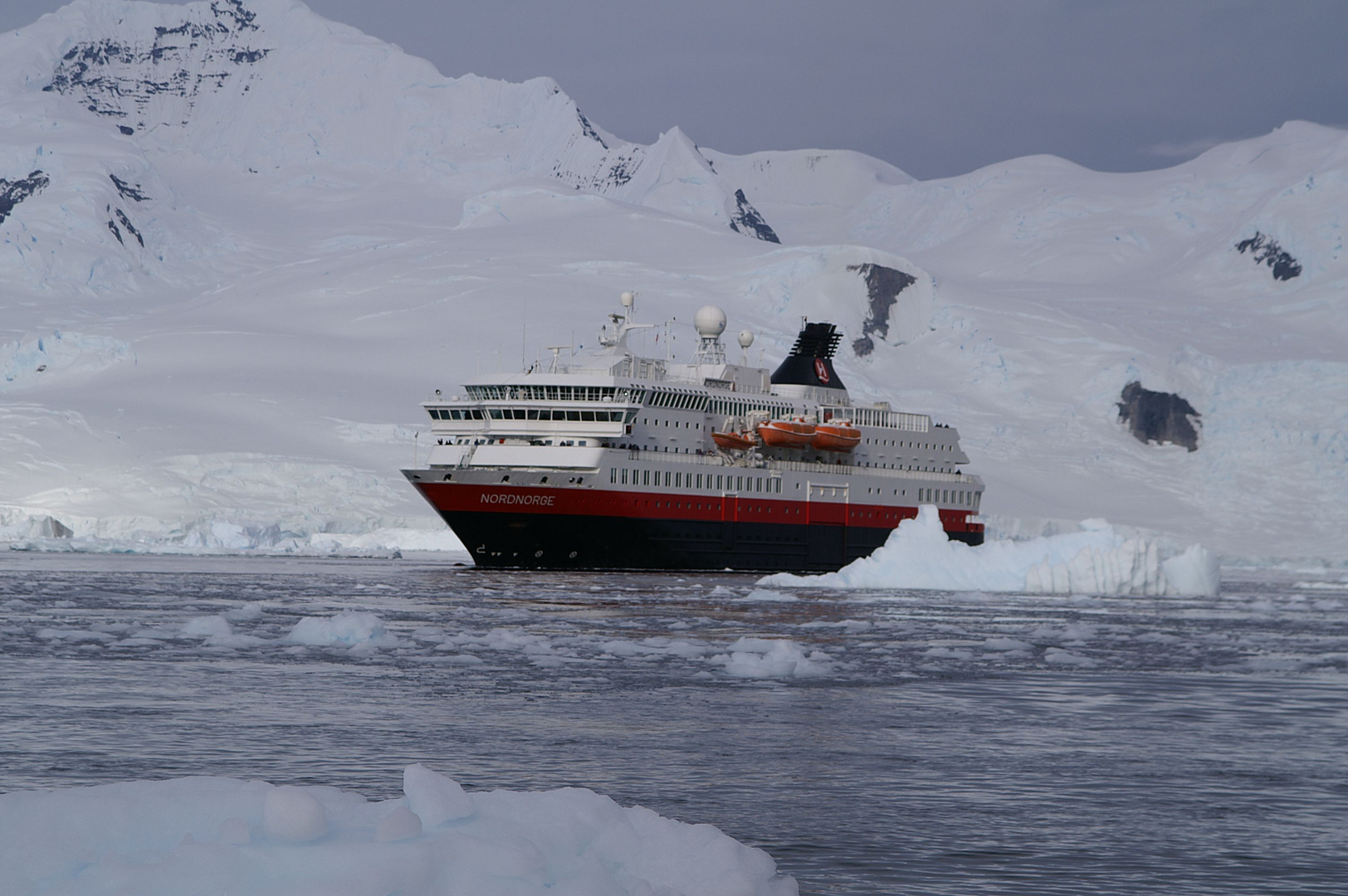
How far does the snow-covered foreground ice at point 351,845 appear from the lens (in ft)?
18.6

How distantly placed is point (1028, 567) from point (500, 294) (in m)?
70.9

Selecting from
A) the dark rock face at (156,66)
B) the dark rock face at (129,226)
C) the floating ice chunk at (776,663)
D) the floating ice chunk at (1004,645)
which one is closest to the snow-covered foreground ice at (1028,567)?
the floating ice chunk at (1004,645)

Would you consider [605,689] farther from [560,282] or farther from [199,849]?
[560,282]

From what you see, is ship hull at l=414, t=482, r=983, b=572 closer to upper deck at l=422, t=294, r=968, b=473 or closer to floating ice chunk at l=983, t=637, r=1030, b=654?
upper deck at l=422, t=294, r=968, b=473

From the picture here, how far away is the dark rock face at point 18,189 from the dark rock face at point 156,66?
40.9 m

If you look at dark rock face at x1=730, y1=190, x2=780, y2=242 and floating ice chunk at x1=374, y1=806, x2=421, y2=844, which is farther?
dark rock face at x1=730, y1=190, x2=780, y2=242

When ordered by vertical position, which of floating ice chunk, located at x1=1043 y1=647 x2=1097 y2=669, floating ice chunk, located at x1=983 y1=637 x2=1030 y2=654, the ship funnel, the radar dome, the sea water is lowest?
the sea water

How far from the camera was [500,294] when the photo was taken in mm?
107062

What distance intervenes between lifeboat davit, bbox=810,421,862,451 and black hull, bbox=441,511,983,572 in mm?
2939

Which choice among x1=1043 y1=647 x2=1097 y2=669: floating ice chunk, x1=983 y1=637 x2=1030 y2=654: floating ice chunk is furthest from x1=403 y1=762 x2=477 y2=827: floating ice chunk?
x1=983 y1=637 x2=1030 y2=654: floating ice chunk

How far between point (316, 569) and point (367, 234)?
9361 cm

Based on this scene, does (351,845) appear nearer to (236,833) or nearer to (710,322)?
(236,833)

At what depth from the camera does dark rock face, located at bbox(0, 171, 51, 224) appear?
13138 cm

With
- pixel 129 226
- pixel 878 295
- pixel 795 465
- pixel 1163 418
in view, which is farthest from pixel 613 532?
pixel 129 226
